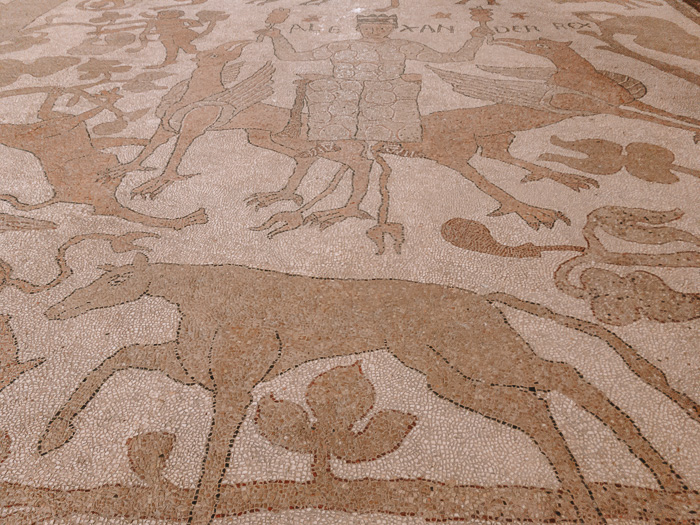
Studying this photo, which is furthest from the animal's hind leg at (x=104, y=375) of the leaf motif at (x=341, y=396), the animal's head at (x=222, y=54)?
the animal's head at (x=222, y=54)

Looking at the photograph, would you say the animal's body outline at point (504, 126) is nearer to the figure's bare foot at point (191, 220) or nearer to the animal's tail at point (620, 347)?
the figure's bare foot at point (191, 220)

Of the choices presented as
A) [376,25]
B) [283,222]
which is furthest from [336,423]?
[376,25]

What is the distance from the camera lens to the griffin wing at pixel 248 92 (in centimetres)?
A: 313

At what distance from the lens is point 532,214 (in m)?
2.24

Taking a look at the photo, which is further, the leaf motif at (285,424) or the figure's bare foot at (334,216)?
the figure's bare foot at (334,216)

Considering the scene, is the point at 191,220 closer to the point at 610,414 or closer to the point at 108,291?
the point at 108,291

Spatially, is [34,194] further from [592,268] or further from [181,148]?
[592,268]

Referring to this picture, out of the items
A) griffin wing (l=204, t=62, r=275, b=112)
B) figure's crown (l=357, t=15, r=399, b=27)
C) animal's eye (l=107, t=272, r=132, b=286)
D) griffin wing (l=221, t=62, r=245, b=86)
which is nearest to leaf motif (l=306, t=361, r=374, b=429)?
animal's eye (l=107, t=272, r=132, b=286)

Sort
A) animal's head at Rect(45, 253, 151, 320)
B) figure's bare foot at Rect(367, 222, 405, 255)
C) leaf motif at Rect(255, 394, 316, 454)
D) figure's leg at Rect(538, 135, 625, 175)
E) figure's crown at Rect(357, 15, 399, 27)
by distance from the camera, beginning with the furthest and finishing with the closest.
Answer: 1. figure's crown at Rect(357, 15, 399, 27)
2. figure's leg at Rect(538, 135, 625, 175)
3. figure's bare foot at Rect(367, 222, 405, 255)
4. animal's head at Rect(45, 253, 151, 320)
5. leaf motif at Rect(255, 394, 316, 454)

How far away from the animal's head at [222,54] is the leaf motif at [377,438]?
10.0ft

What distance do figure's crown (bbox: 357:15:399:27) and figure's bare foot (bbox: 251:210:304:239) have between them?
2.66 meters

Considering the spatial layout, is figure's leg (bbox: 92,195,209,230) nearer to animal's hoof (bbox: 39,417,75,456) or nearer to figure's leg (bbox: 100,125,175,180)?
figure's leg (bbox: 100,125,175,180)

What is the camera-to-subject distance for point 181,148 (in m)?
2.73

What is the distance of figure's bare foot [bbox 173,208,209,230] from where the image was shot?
2225mm
